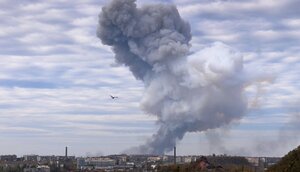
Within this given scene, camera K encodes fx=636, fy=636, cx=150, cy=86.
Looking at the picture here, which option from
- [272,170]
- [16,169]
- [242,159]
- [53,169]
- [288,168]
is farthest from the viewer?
[242,159]

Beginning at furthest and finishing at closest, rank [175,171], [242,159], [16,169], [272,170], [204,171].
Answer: [242,159] < [16,169] < [204,171] < [175,171] < [272,170]

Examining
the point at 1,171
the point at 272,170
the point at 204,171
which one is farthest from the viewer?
the point at 1,171

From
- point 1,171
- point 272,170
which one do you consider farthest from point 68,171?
point 272,170

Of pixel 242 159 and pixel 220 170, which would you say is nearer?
pixel 220 170

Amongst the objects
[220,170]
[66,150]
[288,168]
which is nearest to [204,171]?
[220,170]

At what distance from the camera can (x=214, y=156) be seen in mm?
175750

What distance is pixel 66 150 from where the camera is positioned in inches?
7195

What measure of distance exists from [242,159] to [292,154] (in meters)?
107

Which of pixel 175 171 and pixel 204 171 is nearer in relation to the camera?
pixel 175 171

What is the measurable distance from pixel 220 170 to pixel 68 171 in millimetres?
39645

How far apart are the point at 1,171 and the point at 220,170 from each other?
41.6 metres

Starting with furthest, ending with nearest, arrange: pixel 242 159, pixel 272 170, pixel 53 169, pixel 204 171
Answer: pixel 242 159 → pixel 53 169 → pixel 204 171 → pixel 272 170

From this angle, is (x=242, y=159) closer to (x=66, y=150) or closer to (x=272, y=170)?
(x=66, y=150)

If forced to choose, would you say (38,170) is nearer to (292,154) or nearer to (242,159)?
(242,159)
